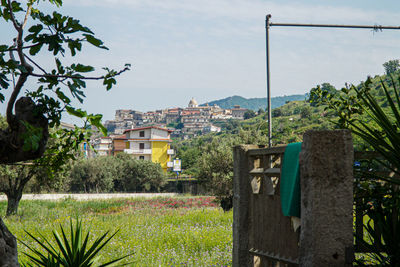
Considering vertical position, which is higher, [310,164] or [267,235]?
[310,164]

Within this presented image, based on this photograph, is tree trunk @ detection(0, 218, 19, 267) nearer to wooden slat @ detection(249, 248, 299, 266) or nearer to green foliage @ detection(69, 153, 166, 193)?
wooden slat @ detection(249, 248, 299, 266)

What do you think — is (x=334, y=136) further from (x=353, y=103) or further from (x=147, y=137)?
(x=147, y=137)

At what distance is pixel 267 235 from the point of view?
14.6ft

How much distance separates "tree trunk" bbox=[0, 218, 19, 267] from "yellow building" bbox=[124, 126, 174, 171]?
6908 cm

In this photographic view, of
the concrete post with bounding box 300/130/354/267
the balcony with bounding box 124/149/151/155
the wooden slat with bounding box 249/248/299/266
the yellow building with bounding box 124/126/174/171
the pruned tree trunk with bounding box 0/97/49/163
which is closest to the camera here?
the concrete post with bounding box 300/130/354/267

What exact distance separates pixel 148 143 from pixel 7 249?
70.4 metres

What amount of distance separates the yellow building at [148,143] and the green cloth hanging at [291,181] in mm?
69331

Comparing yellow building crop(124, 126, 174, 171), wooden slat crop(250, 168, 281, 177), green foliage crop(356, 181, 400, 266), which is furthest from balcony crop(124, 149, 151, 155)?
green foliage crop(356, 181, 400, 266)

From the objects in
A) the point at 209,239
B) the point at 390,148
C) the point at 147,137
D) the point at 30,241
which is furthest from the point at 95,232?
the point at 147,137

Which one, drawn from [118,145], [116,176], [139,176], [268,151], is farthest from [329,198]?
[118,145]

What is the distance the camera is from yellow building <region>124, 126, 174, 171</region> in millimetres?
73000

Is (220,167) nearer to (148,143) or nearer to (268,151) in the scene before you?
(268,151)

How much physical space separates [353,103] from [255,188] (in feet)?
9.64

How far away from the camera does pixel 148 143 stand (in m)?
73.6
